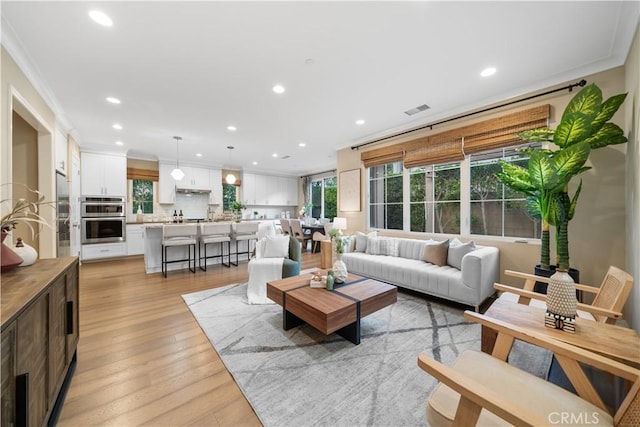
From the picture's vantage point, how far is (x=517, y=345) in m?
2.27

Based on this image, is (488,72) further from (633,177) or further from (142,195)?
(142,195)

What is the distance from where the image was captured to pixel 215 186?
25.6 ft

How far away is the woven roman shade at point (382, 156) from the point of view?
15.1 ft

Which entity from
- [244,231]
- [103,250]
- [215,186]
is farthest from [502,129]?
[103,250]

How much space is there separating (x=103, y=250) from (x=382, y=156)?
6731 mm

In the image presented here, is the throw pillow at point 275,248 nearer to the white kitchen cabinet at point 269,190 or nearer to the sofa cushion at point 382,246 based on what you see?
the sofa cushion at point 382,246

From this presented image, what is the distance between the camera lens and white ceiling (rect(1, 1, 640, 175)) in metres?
1.90

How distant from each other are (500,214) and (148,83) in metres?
4.96

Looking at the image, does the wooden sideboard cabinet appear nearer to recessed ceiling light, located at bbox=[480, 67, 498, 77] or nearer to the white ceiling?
the white ceiling

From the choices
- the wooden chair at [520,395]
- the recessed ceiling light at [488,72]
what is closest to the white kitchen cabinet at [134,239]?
the wooden chair at [520,395]

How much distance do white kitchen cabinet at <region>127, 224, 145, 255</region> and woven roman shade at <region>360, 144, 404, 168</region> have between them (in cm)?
574

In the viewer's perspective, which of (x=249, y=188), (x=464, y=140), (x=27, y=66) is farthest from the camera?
(x=249, y=188)

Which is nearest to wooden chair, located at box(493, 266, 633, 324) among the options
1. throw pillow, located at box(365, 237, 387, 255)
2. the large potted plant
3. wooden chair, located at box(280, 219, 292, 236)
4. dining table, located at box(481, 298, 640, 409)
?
dining table, located at box(481, 298, 640, 409)

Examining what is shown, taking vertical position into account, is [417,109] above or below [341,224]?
above
